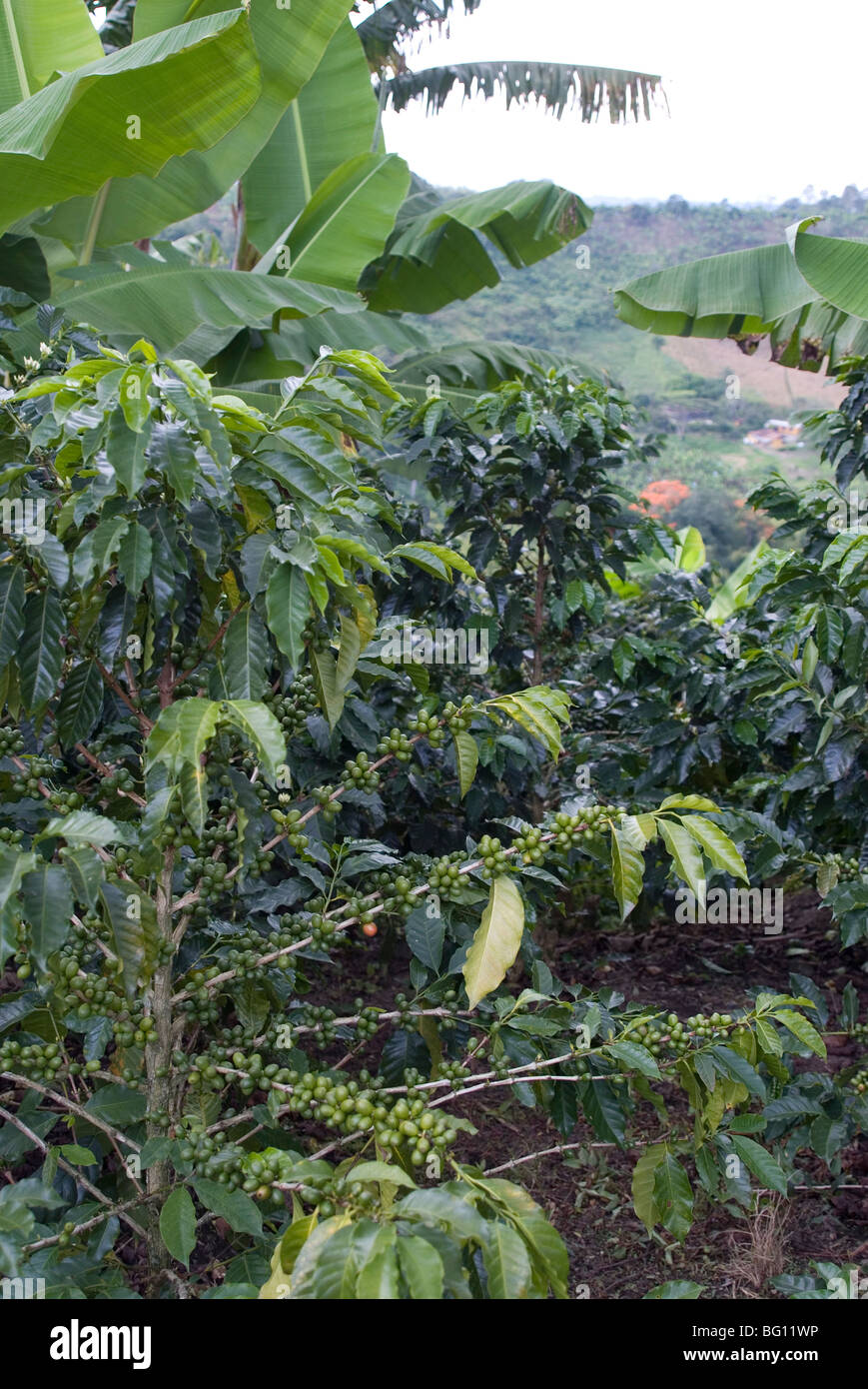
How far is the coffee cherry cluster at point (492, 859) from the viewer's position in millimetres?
1549

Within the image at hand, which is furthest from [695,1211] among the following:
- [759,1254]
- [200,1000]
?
[200,1000]

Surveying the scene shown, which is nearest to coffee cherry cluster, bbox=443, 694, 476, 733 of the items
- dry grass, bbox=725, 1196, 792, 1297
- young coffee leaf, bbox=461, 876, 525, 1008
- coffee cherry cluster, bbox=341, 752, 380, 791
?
coffee cherry cluster, bbox=341, 752, 380, 791

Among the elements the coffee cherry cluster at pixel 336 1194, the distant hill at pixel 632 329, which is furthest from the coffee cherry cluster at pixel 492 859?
the distant hill at pixel 632 329

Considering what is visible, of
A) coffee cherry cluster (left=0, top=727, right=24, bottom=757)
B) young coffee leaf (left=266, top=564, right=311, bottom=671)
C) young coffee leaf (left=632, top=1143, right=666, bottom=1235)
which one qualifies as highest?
young coffee leaf (left=266, top=564, right=311, bottom=671)

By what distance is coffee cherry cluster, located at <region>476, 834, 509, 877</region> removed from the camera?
1549 mm

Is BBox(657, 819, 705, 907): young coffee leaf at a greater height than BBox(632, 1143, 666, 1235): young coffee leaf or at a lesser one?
greater

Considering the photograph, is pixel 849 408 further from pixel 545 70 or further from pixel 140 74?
pixel 545 70

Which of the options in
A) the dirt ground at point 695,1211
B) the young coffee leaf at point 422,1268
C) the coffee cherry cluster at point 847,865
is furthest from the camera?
the coffee cherry cluster at point 847,865

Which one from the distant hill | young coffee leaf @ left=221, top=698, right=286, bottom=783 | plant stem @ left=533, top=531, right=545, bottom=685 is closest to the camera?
young coffee leaf @ left=221, top=698, right=286, bottom=783

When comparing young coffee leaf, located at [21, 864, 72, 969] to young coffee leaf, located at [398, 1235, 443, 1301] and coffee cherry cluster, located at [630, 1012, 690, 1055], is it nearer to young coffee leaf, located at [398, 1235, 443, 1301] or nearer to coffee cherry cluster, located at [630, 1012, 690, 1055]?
young coffee leaf, located at [398, 1235, 443, 1301]

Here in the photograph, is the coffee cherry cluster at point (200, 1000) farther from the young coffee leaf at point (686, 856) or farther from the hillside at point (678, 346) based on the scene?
the hillside at point (678, 346)

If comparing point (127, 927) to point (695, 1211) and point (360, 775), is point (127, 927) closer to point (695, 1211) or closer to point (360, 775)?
point (360, 775)

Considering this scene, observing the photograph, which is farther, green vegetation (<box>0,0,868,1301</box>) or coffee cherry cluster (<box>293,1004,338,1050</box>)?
coffee cherry cluster (<box>293,1004,338,1050</box>)
